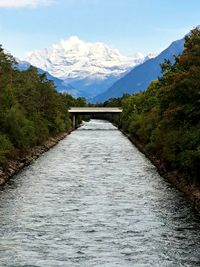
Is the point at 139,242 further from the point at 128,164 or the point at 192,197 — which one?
the point at 128,164

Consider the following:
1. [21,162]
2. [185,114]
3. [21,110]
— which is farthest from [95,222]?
[21,110]

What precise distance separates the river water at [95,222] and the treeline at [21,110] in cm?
1035

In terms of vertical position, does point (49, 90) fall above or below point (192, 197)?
above

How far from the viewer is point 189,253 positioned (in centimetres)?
2416

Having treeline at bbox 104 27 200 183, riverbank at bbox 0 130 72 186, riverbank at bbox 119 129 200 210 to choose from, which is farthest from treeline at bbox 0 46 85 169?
treeline at bbox 104 27 200 183

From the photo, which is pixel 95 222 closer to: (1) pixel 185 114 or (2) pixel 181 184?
(2) pixel 181 184

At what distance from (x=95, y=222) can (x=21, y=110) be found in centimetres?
4920

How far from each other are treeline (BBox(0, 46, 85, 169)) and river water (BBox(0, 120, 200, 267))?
34.0 feet

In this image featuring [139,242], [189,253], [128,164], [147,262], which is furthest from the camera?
[128,164]

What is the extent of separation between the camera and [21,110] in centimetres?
7725

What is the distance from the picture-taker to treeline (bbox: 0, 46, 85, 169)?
61.4 meters

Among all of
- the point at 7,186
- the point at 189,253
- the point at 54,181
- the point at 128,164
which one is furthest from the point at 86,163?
the point at 189,253

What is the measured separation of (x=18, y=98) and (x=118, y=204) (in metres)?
48.6

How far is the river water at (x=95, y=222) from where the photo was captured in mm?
23364
